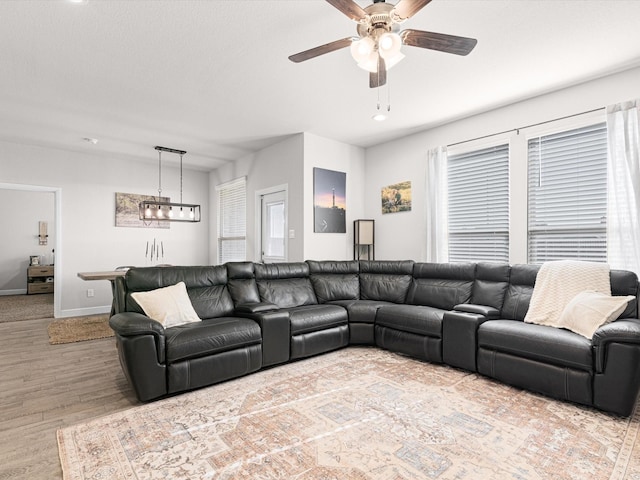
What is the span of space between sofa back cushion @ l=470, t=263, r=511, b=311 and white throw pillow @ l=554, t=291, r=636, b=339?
0.74 metres

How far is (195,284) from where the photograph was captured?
3631 mm

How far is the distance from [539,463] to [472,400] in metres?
0.77

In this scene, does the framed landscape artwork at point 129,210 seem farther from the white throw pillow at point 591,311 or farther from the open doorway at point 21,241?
the white throw pillow at point 591,311

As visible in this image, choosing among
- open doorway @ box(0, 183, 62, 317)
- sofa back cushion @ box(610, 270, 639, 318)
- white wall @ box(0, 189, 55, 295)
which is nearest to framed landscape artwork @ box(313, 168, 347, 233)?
sofa back cushion @ box(610, 270, 639, 318)

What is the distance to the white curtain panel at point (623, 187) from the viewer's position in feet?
10.1

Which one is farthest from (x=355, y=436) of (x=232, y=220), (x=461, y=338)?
(x=232, y=220)

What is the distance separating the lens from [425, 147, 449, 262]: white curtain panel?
15.0ft

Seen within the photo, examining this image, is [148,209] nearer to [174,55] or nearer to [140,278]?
[140,278]

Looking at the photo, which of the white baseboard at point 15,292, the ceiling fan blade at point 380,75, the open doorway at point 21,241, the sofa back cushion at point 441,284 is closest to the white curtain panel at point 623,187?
the sofa back cushion at point 441,284

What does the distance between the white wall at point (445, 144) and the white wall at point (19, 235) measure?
8389 millimetres

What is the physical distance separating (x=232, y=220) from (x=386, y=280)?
3.51 m

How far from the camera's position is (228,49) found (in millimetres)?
2852

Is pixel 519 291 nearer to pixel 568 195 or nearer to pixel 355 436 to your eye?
pixel 568 195

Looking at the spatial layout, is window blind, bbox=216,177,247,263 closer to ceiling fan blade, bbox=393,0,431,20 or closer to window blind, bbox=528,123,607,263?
window blind, bbox=528,123,607,263
